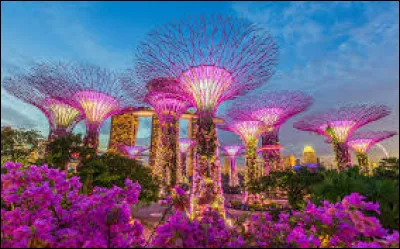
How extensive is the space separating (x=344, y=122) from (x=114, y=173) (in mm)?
18756

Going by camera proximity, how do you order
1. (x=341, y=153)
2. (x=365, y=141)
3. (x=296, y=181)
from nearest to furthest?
(x=296, y=181), (x=341, y=153), (x=365, y=141)

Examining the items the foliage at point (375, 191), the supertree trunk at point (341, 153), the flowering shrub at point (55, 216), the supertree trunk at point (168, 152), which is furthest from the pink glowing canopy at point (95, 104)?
the supertree trunk at point (341, 153)

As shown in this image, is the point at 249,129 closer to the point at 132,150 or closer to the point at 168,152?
the point at 168,152

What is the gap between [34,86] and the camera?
1548 centimetres

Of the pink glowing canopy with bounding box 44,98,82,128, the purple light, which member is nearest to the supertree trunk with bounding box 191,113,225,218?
the purple light

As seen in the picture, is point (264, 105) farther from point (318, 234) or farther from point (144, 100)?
point (318, 234)

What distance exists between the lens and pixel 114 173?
9281 millimetres

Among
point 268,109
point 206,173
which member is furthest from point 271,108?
point 206,173

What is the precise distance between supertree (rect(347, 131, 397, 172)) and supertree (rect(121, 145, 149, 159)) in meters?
24.7

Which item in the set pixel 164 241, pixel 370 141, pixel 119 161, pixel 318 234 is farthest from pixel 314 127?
pixel 164 241

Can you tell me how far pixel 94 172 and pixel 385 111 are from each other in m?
21.2

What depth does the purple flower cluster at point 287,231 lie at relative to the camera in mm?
2945

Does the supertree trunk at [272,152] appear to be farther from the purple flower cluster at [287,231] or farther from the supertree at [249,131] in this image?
the purple flower cluster at [287,231]

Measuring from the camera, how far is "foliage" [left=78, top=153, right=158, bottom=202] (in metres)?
8.69
